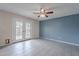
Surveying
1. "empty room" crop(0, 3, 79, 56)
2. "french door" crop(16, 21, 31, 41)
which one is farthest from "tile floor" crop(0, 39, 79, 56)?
"french door" crop(16, 21, 31, 41)

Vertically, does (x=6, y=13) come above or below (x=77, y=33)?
above

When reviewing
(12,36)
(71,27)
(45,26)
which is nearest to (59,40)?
(71,27)

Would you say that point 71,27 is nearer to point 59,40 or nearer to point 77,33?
point 77,33

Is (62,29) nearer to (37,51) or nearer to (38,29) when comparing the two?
(38,29)

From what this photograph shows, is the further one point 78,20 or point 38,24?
point 38,24

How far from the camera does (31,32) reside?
9633 millimetres

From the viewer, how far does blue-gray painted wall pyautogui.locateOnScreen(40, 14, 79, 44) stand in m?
6.67

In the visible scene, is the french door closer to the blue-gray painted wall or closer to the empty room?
the empty room

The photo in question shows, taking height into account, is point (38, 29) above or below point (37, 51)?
above

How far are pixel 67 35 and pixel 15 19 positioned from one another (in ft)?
13.7

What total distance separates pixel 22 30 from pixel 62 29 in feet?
11.2

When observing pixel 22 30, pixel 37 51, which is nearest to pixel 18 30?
pixel 22 30

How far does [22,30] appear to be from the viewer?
8.22 m

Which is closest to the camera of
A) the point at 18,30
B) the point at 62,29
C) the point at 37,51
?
the point at 37,51
